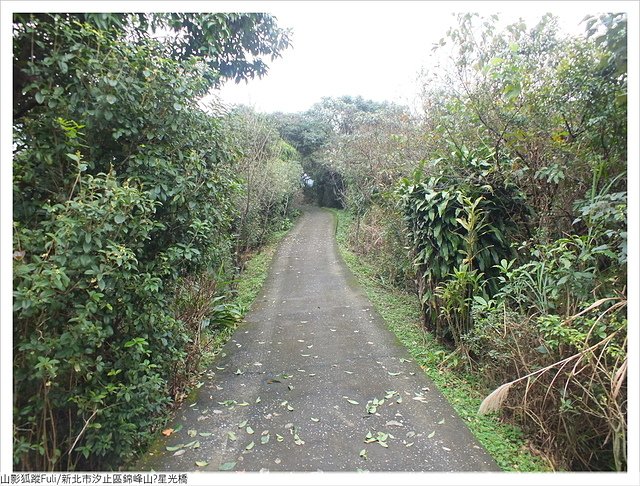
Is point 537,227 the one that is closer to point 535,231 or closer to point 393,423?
point 535,231

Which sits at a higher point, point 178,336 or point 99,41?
point 99,41

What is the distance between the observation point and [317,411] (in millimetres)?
2787

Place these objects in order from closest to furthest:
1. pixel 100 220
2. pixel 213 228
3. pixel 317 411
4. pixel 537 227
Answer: pixel 100 220
pixel 317 411
pixel 213 228
pixel 537 227

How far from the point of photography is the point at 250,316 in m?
5.29

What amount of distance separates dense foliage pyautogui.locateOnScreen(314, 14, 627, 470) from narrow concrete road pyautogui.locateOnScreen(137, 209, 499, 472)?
1.66 ft

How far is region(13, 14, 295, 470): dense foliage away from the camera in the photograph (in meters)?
1.71

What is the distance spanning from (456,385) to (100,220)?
10.1ft

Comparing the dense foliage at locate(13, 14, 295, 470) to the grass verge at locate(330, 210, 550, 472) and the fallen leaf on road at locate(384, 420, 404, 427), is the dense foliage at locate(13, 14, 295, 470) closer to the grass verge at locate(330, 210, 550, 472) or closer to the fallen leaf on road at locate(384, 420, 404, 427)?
the fallen leaf on road at locate(384, 420, 404, 427)

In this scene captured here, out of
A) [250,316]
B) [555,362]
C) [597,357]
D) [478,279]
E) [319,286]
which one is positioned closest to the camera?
[597,357]

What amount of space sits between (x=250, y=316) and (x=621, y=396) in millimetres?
4336

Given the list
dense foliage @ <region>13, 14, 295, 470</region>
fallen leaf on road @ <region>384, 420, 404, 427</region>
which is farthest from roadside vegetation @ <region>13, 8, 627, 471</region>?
fallen leaf on road @ <region>384, 420, 404, 427</region>

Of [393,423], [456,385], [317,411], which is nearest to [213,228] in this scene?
[317,411]

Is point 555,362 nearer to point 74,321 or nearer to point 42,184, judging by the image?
point 74,321

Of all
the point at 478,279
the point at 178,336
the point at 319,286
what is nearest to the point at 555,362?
the point at 478,279
